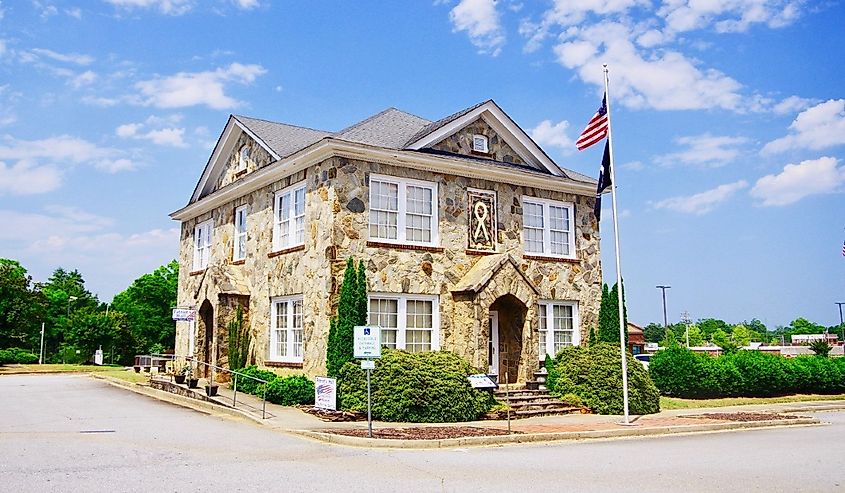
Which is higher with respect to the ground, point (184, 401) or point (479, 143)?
point (479, 143)

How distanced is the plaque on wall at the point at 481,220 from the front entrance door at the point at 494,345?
78.6 inches

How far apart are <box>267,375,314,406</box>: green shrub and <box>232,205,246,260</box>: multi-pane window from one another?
5821mm

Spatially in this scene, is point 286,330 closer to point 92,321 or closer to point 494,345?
point 494,345

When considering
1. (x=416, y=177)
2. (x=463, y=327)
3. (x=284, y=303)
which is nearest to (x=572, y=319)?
(x=463, y=327)

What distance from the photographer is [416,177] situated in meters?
20.6

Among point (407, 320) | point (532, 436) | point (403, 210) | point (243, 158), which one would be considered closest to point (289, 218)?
point (403, 210)

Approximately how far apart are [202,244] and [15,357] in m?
25.7

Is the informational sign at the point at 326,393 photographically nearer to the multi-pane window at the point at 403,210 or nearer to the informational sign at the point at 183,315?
the multi-pane window at the point at 403,210

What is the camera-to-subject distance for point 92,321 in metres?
47.5

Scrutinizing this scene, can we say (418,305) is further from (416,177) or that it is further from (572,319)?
(572,319)

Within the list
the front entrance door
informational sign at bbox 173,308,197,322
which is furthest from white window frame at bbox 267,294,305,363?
the front entrance door

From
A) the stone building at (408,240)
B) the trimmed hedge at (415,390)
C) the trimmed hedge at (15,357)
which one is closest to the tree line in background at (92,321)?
the trimmed hedge at (15,357)

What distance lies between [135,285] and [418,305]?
42.1 m

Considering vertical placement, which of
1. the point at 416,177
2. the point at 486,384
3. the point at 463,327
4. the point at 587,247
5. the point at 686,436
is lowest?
the point at 686,436
